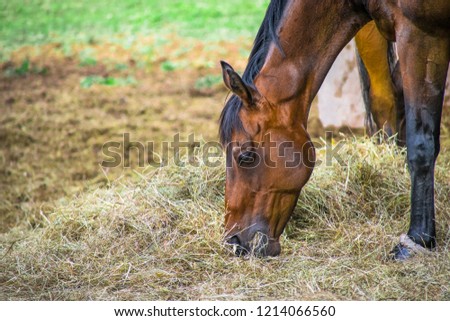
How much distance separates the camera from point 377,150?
15.9 ft

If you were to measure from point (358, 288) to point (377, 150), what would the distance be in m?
1.62

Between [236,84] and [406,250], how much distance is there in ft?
4.05

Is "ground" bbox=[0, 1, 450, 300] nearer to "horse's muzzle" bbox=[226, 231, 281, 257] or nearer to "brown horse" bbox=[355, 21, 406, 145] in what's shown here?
"horse's muzzle" bbox=[226, 231, 281, 257]

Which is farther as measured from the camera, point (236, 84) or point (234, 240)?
point (234, 240)

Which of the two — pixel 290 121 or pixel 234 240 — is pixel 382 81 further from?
pixel 234 240

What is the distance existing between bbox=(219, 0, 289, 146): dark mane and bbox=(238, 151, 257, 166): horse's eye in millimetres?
125

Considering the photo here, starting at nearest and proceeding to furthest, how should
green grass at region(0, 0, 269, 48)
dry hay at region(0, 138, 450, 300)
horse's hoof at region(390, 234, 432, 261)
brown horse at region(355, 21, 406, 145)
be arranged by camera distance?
dry hay at region(0, 138, 450, 300) < horse's hoof at region(390, 234, 432, 261) < brown horse at region(355, 21, 406, 145) < green grass at region(0, 0, 269, 48)

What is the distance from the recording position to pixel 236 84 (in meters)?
3.60

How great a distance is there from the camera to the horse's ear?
139 inches

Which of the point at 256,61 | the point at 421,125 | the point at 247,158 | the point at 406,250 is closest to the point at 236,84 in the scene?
the point at 256,61

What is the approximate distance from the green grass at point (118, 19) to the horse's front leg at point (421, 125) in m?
7.25

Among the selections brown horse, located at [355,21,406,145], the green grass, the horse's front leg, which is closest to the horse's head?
the horse's front leg

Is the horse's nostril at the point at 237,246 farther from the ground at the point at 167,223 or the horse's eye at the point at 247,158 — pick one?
the horse's eye at the point at 247,158
